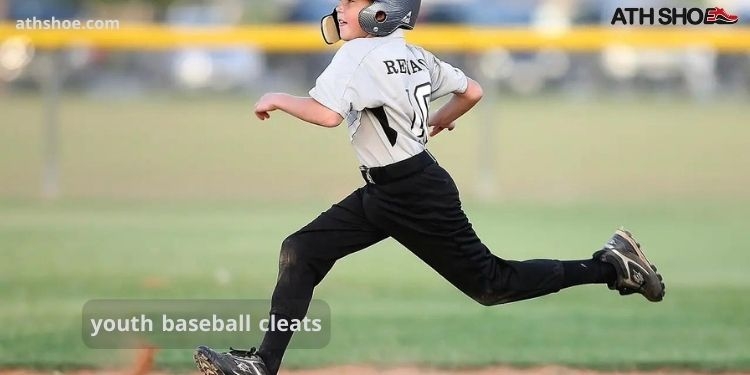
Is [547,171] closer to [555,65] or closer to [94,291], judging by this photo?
[94,291]

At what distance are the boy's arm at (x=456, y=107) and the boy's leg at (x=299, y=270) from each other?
2.16 feet

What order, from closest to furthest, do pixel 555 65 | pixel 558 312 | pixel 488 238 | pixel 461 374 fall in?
pixel 461 374, pixel 558 312, pixel 488 238, pixel 555 65

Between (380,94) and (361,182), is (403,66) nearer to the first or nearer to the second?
(380,94)

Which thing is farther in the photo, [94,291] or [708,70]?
[708,70]

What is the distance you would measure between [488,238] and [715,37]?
4.35 m

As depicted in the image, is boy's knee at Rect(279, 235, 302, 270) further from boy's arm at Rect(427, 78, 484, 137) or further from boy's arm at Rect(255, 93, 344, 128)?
boy's arm at Rect(427, 78, 484, 137)

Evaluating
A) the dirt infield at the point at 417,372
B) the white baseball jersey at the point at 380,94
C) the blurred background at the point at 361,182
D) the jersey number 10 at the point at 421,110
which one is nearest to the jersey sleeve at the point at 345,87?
the white baseball jersey at the point at 380,94

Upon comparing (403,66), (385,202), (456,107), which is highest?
(403,66)

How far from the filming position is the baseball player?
579 centimetres

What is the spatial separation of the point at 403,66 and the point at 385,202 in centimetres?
63

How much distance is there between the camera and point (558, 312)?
899cm

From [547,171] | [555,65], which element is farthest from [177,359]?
[555,65]

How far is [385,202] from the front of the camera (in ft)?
19.4

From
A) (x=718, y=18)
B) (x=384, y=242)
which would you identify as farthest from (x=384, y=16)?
(x=384, y=242)
